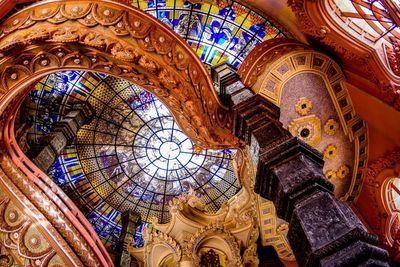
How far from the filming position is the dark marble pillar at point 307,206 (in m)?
2.49

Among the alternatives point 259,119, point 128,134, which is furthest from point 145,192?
point 259,119

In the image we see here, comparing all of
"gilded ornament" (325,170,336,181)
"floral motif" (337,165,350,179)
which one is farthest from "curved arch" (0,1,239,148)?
"floral motif" (337,165,350,179)

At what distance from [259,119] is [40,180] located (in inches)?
241

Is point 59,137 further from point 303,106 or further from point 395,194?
point 395,194

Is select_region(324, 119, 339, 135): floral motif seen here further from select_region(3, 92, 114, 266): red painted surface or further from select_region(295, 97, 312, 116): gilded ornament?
select_region(3, 92, 114, 266): red painted surface

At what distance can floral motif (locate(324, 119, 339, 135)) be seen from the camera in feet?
24.0

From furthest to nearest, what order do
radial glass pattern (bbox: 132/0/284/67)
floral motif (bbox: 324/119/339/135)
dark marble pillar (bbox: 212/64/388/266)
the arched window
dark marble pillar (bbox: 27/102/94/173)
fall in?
dark marble pillar (bbox: 27/102/94/173) → radial glass pattern (bbox: 132/0/284/67) → the arched window → floral motif (bbox: 324/119/339/135) → dark marble pillar (bbox: 212/64/388/266)

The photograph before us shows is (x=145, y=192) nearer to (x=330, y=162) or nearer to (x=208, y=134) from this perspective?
(x=208, y=134)

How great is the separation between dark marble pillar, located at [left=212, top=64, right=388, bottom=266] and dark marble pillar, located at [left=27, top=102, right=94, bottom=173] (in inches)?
283

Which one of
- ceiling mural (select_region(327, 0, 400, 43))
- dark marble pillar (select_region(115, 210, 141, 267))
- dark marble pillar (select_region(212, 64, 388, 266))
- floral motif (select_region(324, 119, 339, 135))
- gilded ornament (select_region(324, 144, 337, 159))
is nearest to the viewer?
dark marble pillar (select_region(212, 64, 388, 266))

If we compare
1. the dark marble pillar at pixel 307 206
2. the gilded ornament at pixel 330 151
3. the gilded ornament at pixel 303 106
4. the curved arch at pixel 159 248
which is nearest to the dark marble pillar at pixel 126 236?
the curved arch at pixel 159 248

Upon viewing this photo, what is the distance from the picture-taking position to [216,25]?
882cm

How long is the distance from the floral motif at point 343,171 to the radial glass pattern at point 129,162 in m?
5.70

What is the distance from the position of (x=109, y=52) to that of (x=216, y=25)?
3.33m
